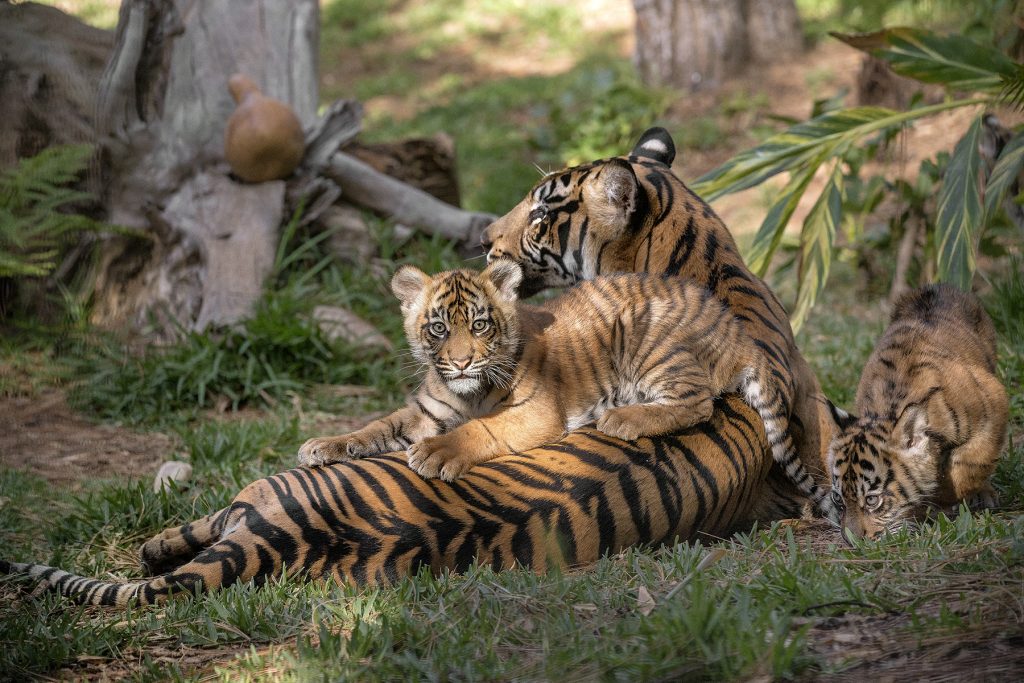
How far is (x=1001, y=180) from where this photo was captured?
5.21 m

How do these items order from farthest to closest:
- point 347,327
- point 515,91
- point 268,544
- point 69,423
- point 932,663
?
point 515,91, point 347,327, point 69,423, point 268,544, point 932,663

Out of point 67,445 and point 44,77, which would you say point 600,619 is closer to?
point 67,445

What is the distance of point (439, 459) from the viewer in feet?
12.0

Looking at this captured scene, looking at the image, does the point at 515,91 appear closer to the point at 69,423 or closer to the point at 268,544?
the point at 69,423

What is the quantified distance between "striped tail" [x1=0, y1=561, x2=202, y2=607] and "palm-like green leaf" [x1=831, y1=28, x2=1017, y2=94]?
4.74 meters

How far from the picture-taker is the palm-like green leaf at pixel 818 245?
18.5 feet

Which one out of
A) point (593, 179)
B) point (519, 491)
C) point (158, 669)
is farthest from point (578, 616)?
point (593, 179)

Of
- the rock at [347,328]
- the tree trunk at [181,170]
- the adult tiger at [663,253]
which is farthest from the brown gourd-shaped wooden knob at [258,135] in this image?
the adult tiger at [663,253]

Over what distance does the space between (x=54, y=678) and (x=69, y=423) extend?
120 inches

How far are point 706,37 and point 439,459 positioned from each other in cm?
853

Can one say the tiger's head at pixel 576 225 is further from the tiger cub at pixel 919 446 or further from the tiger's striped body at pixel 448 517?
the tiger cub at pixel 919 446

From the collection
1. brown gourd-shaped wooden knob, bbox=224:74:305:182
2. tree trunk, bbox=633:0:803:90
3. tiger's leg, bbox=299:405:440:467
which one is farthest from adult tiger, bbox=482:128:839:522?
tree trunk, bbox=633:0:803:90

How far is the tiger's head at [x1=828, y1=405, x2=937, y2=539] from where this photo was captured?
396 centimetres

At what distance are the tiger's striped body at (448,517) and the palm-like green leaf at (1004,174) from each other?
238 centimetres
